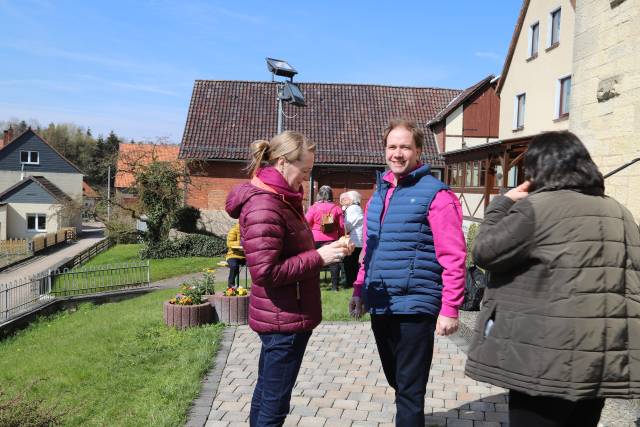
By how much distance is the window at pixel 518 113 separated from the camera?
22.2 m

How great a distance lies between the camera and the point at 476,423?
162 inches

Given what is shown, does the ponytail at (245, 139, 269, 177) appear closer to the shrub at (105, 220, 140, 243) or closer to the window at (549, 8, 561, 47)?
the window at (549, 8, 561, 47)

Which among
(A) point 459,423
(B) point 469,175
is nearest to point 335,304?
(A) point 459,423

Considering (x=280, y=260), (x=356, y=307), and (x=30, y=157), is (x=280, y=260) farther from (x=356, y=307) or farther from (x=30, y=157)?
(x=30, y=157)

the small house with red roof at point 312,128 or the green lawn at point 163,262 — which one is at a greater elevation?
the small house with red roof at point 312,128

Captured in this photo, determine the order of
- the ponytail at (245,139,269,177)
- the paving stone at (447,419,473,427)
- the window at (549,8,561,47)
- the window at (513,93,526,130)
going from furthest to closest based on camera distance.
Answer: the window at (513,93,526,130) < the window at (549,8,561,47) < the paving stone at (447,419,473,427) < the ponytail at (245,139,269,177)

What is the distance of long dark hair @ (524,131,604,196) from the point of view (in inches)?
91.1

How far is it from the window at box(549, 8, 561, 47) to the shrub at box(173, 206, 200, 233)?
15.6 meters

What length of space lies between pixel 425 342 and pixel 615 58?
2950mm

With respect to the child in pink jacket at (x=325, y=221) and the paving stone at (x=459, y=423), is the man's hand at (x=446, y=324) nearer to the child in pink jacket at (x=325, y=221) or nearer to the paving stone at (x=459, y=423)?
the paving stone at (x=459, y=423)

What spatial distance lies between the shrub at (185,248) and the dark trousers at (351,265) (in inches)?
508

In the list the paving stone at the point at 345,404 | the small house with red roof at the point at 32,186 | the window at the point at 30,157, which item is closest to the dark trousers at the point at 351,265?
the paving stone at the point at 345,404

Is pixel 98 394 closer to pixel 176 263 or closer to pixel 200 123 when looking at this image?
pixel 176 263

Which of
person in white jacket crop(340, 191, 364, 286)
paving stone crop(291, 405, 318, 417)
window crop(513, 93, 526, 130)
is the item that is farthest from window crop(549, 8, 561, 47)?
paving stone crop(291, 405, 318, 417)
